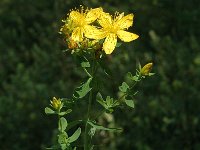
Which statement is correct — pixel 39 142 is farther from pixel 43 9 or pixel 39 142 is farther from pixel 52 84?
pixel 43 9

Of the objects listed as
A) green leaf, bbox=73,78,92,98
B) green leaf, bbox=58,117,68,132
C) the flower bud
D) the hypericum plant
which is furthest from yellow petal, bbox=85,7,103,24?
green leaf, bbox=58,117,68,132

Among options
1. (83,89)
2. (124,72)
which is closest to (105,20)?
(83,89)

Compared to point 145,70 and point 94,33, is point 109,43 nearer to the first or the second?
point 94,33

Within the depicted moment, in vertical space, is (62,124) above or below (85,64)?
below

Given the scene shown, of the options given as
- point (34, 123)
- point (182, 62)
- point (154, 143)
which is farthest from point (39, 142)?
point (182, 62)

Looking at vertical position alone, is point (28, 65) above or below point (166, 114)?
above

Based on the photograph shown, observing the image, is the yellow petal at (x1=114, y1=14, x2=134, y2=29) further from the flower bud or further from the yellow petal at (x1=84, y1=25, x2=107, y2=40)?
the flower bud
